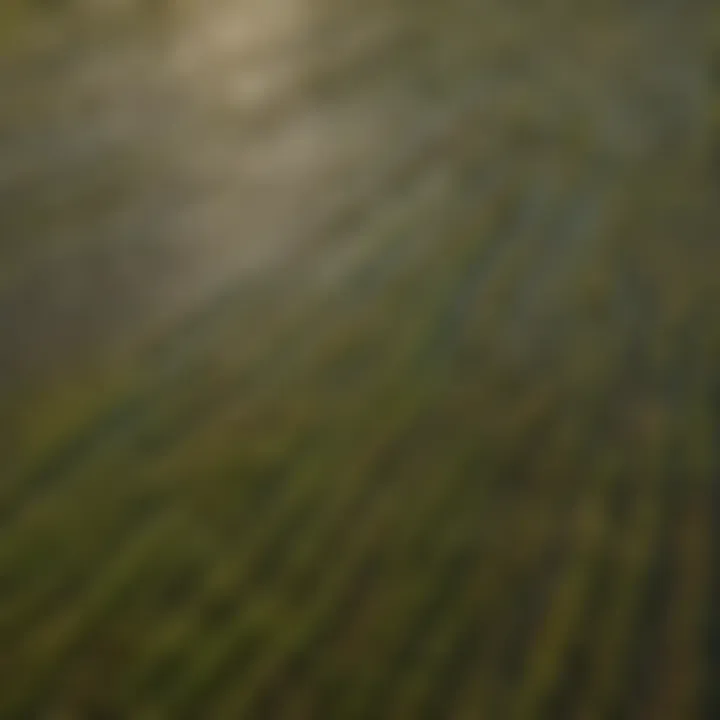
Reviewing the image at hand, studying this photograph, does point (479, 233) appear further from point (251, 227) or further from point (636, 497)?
point (636, 497)

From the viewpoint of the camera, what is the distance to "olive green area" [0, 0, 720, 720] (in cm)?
56

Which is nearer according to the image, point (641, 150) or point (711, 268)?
point (711, 268)

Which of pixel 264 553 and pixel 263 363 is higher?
pixel 263 363

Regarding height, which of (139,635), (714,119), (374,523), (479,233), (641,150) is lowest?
(139,635)

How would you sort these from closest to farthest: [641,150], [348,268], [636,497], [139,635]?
[139,635]
[636,497]
[348,268]
[641,150]

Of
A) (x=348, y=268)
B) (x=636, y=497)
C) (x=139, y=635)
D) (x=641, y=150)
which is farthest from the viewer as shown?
(x=641, y=150)

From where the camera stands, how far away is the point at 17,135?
877 mm

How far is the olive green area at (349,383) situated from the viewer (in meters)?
0.56

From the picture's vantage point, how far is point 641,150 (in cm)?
103

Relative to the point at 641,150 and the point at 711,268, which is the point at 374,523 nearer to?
the point at 711,268

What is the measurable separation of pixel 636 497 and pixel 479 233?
0.29 metres

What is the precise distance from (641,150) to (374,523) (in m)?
0.56

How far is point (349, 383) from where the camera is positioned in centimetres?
72

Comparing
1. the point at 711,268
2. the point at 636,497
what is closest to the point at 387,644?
the point at 636,497
